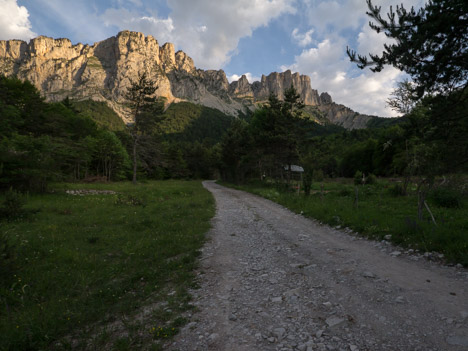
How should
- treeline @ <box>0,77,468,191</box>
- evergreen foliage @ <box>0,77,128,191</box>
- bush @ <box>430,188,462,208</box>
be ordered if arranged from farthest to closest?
evergreen foliage @ <box>0,77,128,191</box> < bush @ <box>430,188,462,208</box> < treeline @ <box>0,77,468,191</box>

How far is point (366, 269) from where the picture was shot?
239 inches

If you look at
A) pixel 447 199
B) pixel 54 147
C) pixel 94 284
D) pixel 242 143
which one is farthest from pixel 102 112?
pixel 447 199

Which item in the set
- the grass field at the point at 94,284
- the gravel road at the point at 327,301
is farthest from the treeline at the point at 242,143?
the grass field at the point at 94,284

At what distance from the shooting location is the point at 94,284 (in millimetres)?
5934

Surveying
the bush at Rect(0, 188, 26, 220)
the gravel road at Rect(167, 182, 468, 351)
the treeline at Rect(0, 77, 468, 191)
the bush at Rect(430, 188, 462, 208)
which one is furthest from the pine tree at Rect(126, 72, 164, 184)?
the bush at Rect(430, 188, 462, 208)

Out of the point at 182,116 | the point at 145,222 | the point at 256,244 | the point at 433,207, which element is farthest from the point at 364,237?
the point at 182,116

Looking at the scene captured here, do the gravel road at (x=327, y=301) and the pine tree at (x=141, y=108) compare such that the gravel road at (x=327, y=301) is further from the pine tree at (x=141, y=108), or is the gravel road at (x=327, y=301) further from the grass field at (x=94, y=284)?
the pine tree at (x=141, y=108)

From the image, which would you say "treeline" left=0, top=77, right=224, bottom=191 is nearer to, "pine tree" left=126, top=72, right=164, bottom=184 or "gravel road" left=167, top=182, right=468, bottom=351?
"pine tree" left=126, top=72, right=164, bottom=184

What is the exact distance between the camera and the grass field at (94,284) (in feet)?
12.4

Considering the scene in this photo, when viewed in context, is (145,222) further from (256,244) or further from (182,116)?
(182,116)

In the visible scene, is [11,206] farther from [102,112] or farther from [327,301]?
[102,112]

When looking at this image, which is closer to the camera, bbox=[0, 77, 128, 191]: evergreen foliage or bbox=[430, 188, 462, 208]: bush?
bbox=[430, 188, 462, 208]: bush

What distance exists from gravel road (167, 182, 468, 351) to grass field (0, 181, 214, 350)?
2.44ft

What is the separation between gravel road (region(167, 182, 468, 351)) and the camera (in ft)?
11.1
